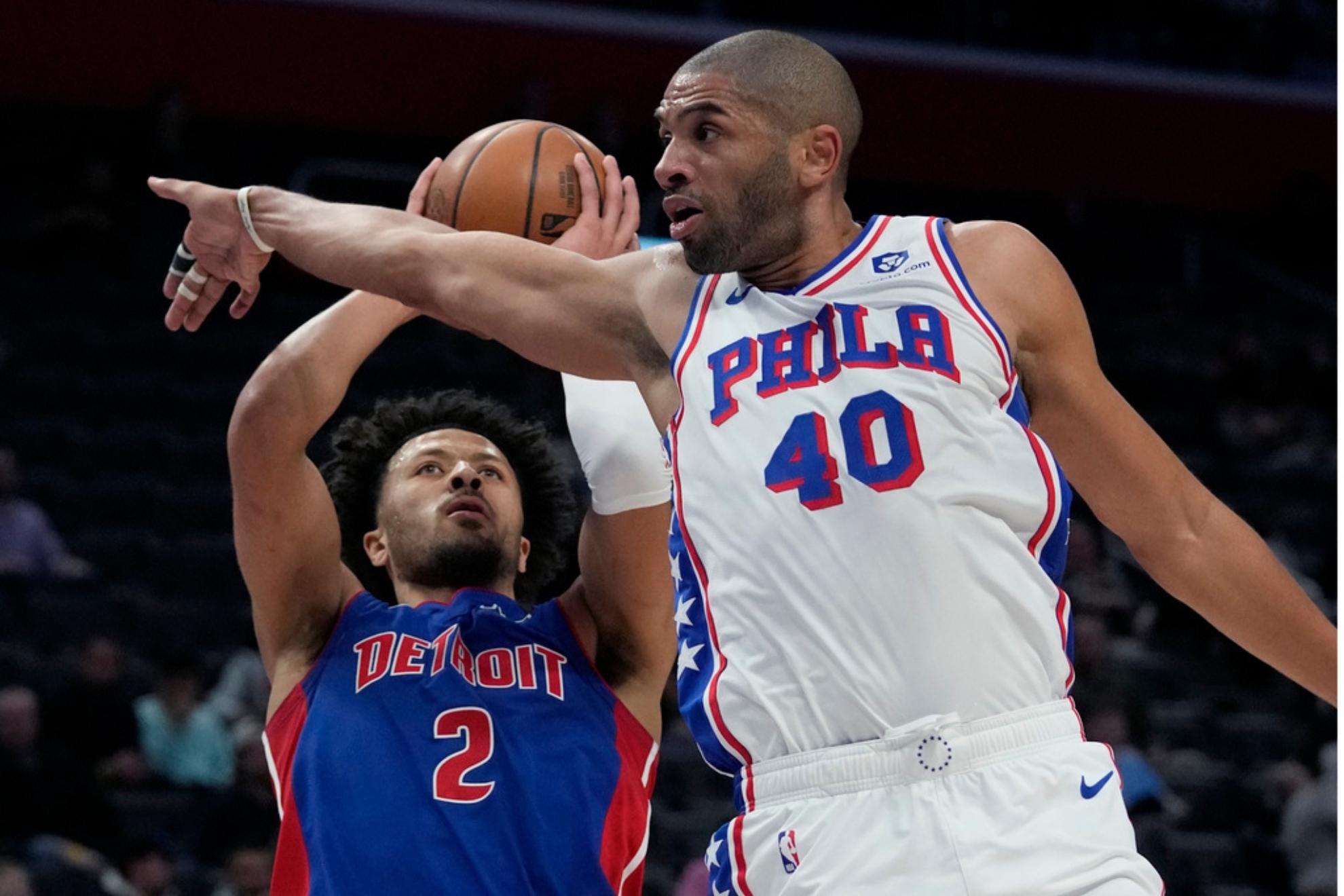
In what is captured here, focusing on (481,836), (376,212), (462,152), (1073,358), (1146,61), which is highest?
(1146,61)

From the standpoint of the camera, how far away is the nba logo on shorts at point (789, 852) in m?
2.67

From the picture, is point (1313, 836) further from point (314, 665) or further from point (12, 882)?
point (314, 665)

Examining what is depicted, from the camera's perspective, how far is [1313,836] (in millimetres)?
8805

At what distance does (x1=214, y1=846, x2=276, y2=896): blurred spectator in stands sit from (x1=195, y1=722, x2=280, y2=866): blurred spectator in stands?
0.32 metres

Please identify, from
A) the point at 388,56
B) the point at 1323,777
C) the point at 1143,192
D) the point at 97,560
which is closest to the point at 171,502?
the point at 97,560

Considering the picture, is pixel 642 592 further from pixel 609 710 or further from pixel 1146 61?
pixel 1146 61

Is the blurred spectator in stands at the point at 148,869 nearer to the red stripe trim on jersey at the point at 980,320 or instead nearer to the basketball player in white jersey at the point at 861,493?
the basketball player in white jersey at the point at 861,493

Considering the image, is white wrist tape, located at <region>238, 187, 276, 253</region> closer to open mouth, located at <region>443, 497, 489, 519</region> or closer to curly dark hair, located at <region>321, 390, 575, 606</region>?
open mouth, located at <region>443, 497, 489, 519</region>

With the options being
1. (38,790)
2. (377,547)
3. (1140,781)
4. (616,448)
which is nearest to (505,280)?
(616,448)

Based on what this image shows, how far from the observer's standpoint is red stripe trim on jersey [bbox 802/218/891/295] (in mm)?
2885

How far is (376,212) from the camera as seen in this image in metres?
3.30

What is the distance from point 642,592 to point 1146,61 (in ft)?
44.8

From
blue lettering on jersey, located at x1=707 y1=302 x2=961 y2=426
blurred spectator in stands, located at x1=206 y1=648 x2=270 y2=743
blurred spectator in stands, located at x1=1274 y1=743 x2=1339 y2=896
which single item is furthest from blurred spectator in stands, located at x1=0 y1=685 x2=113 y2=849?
blurred spectator in stands, located at x1=1274 y1=743 x2=1339 y2=896

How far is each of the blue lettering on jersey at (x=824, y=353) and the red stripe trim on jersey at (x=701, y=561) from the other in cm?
6
